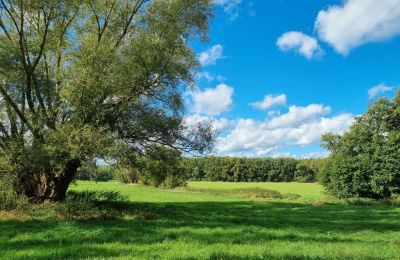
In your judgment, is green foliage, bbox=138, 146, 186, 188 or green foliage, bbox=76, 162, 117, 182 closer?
green foliage, bbox=76, 162, 117, 182

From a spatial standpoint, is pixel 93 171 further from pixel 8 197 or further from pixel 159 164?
pixel 159 164

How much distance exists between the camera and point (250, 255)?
11703 mm

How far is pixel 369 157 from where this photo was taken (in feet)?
170

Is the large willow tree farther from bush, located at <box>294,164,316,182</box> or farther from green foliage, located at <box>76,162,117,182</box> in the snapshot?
bush, located at <box>294,164,316,182</box>

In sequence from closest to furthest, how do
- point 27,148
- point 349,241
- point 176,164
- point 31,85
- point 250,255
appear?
point 250,255, point 349,241, point 27,148, point 31,85, point 176,164

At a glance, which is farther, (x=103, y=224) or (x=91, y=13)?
(x=91, y=13)

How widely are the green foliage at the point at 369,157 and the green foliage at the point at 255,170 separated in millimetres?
102503

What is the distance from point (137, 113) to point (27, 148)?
6.51 m

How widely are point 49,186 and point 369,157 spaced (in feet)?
138

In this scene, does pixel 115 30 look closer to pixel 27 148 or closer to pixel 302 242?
pixel 27 148

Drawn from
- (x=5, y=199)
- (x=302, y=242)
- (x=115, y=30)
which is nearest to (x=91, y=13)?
(x=115, y=30)

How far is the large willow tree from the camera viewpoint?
65.3ft

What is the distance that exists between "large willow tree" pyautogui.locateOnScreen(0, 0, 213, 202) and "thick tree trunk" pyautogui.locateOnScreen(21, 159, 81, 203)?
0.06 meters

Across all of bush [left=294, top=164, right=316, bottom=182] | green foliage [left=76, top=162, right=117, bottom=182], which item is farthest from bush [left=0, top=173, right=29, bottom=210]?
bush [left=294, top=164, right=316, bottom=182]
